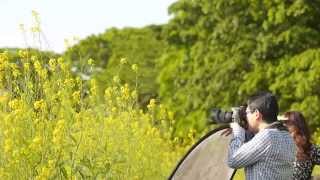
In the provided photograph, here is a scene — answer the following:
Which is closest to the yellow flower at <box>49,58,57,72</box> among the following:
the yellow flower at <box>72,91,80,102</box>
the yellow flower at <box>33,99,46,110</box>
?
the yellow flower at <box>72,91,80,102</box>

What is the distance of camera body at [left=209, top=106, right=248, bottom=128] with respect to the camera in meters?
5.89

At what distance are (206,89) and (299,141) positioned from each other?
1802 centimetres

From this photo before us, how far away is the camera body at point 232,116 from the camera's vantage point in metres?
5.89

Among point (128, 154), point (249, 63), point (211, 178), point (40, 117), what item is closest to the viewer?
point (40, 117)

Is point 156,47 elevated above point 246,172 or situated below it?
above

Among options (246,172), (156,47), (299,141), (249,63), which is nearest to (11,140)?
(246,172)

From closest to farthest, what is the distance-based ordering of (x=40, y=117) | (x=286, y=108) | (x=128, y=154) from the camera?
1. (x=40, y=117)
2. (x=128, y=154)
3. (x=286, y=108)

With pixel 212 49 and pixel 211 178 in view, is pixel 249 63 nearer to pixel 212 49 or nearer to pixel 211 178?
pixel 212 49

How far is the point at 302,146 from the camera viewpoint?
7137mm

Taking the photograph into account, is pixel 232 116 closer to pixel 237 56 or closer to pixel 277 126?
pixel 277 126

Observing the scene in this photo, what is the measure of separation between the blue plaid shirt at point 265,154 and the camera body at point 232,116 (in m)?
0.11

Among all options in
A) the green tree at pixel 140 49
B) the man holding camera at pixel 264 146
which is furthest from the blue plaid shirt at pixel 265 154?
the green tree at pixel 140 49

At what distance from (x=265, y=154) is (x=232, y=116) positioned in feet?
1.48

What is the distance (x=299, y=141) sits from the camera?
706 centimetres
